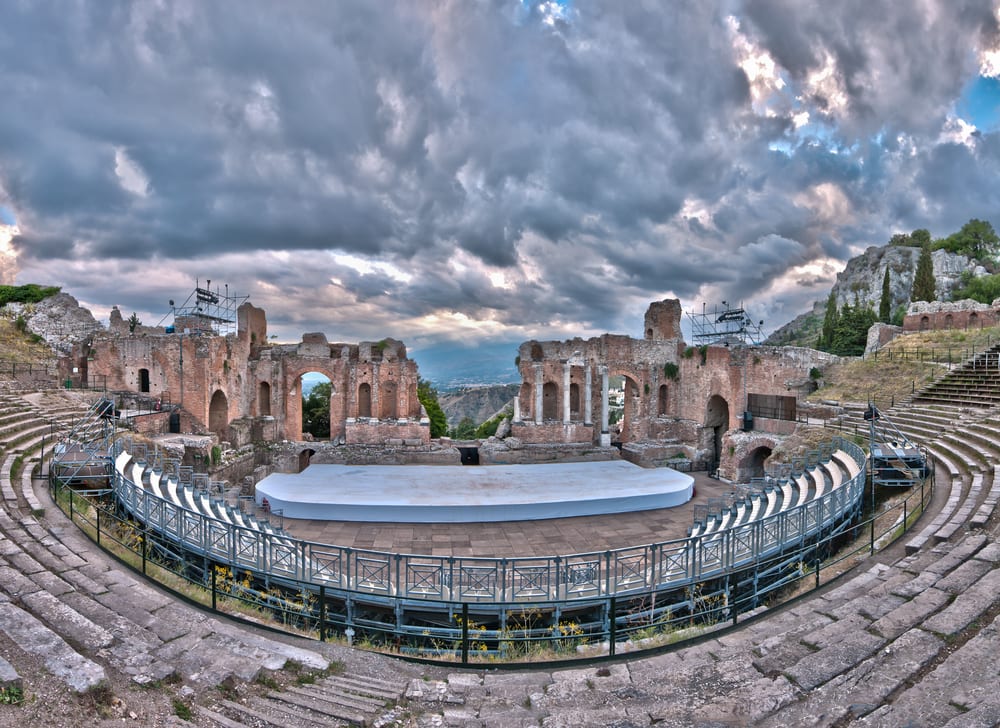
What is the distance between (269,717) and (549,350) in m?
26.8

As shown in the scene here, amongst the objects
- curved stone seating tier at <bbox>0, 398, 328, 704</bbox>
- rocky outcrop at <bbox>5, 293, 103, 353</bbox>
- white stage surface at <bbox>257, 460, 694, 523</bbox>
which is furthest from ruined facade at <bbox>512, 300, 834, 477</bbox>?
rocky outcrop at <bbox>5, 293, 103, 353</bbox>

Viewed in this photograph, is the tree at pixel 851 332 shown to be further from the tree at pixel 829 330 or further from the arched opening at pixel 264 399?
the arched opening at pixel 264 399

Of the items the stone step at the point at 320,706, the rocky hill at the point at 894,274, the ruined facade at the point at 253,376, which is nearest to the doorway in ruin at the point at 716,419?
the ruined facade at the point at 253,376

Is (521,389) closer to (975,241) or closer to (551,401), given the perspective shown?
(551,401)

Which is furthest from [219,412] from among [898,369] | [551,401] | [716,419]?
[898,369]

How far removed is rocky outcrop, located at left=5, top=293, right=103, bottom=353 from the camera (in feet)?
86.4

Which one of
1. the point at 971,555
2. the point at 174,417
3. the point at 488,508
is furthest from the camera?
the point at 174,417

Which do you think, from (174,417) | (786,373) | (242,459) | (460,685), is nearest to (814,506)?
(460,685)

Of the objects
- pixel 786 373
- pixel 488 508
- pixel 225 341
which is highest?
pixel 225 341

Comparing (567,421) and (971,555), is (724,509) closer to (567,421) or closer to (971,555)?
(971,555)

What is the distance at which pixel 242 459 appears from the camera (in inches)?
834

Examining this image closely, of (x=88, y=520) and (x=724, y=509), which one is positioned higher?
(x=88, y=520)

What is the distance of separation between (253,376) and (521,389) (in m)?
14.4

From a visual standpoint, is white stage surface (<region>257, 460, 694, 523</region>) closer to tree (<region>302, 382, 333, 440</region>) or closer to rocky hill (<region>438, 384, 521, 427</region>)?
tree (<region>302, 382, 333, 440</region>)
